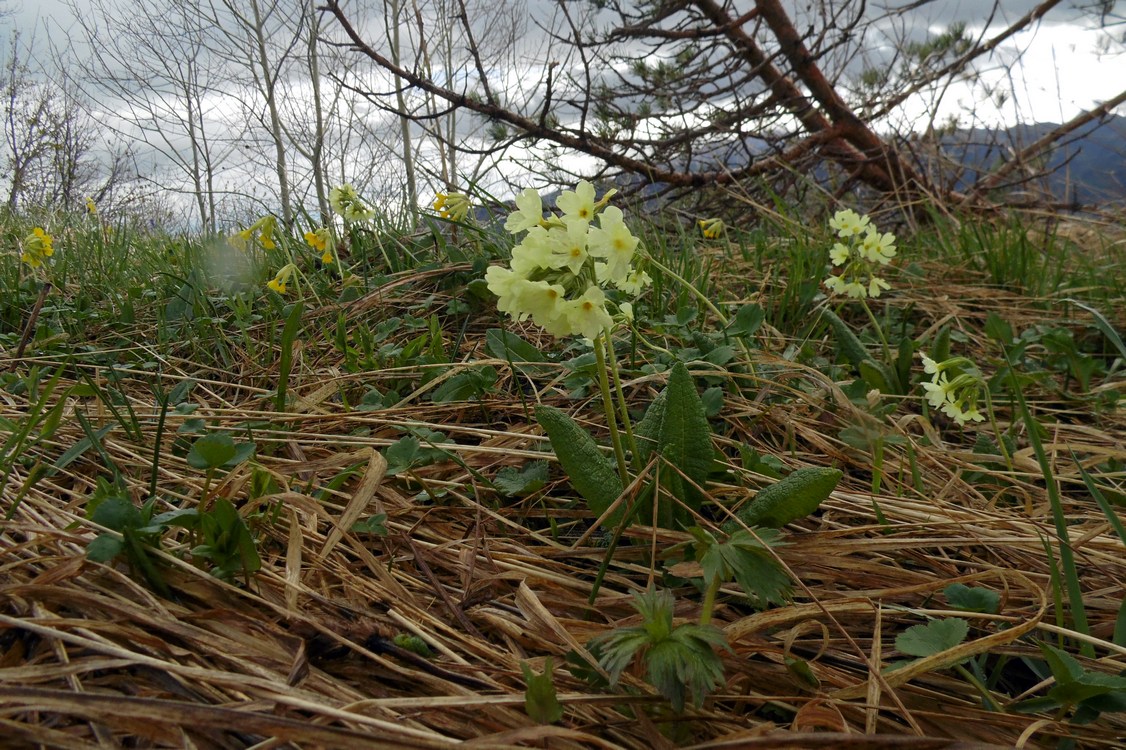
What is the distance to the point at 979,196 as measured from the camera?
16.8ft

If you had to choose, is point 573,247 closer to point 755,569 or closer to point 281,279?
point 755,569

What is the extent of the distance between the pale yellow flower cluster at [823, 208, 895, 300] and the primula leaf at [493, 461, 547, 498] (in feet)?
4.56

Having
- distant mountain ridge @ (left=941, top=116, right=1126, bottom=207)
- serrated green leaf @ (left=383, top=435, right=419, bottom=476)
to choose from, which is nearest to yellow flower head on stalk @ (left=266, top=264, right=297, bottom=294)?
serrated green leaf @ (left=383, top=435, right=419, bottom=476)

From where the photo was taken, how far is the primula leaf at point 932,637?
873 mm

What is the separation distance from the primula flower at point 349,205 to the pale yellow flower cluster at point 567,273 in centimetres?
177

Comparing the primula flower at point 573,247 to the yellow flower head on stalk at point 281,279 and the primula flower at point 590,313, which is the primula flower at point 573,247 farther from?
the yellow flower head on stalk at point 281,279

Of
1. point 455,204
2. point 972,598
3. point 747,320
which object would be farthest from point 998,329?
point 455,204

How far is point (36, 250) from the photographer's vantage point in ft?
9.95

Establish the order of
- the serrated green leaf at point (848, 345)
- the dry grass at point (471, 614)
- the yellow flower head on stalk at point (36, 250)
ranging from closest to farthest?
the dry grass at point (471, 614) → the serrated green leaf at point (848, 345) → the yellow flower head on stalk at point (36, 250)

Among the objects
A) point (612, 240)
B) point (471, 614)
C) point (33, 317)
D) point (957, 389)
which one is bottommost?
point (471, 614)

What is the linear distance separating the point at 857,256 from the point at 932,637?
182 centimetres

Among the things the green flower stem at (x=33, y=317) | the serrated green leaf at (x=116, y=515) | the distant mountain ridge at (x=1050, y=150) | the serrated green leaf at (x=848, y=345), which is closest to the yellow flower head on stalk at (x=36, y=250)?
the green flower stem at (x=33, y=317)

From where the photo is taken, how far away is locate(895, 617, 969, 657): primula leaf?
0.87 m

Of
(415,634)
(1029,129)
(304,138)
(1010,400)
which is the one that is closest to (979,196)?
(1029,129)
